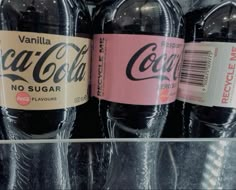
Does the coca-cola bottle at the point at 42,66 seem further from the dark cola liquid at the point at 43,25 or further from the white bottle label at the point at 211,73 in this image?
the white bottle label at the point at 211,73

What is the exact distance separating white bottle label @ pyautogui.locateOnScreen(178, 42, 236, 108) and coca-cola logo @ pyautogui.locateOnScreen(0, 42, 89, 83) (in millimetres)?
224

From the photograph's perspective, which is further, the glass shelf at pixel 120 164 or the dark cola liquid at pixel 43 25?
the glass shelf at pixel 120 164

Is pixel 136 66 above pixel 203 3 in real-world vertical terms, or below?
below

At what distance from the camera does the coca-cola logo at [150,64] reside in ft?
1.33

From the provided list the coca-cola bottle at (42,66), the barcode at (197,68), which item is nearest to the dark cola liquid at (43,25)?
the coca-cola bottle at (42,66)

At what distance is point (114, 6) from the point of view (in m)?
0.42

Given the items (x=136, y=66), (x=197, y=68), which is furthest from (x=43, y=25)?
(x=197, y=68)

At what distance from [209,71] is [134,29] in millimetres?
161

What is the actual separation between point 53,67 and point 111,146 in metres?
0.20

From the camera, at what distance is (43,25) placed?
1.18 feet

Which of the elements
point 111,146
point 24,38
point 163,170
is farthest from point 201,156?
point 24,38

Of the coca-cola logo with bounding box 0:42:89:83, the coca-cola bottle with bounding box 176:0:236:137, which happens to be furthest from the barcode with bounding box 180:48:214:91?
the coca-cola logo with bounding box 0:42:89:83

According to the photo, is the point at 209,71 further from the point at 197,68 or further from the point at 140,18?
the point at 140,18

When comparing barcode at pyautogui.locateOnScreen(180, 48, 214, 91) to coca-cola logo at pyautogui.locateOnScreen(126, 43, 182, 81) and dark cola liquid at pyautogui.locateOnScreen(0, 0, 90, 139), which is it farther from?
dark cola liquid at pyautogui.locateOnScreen(0, 0, 90, 139)
